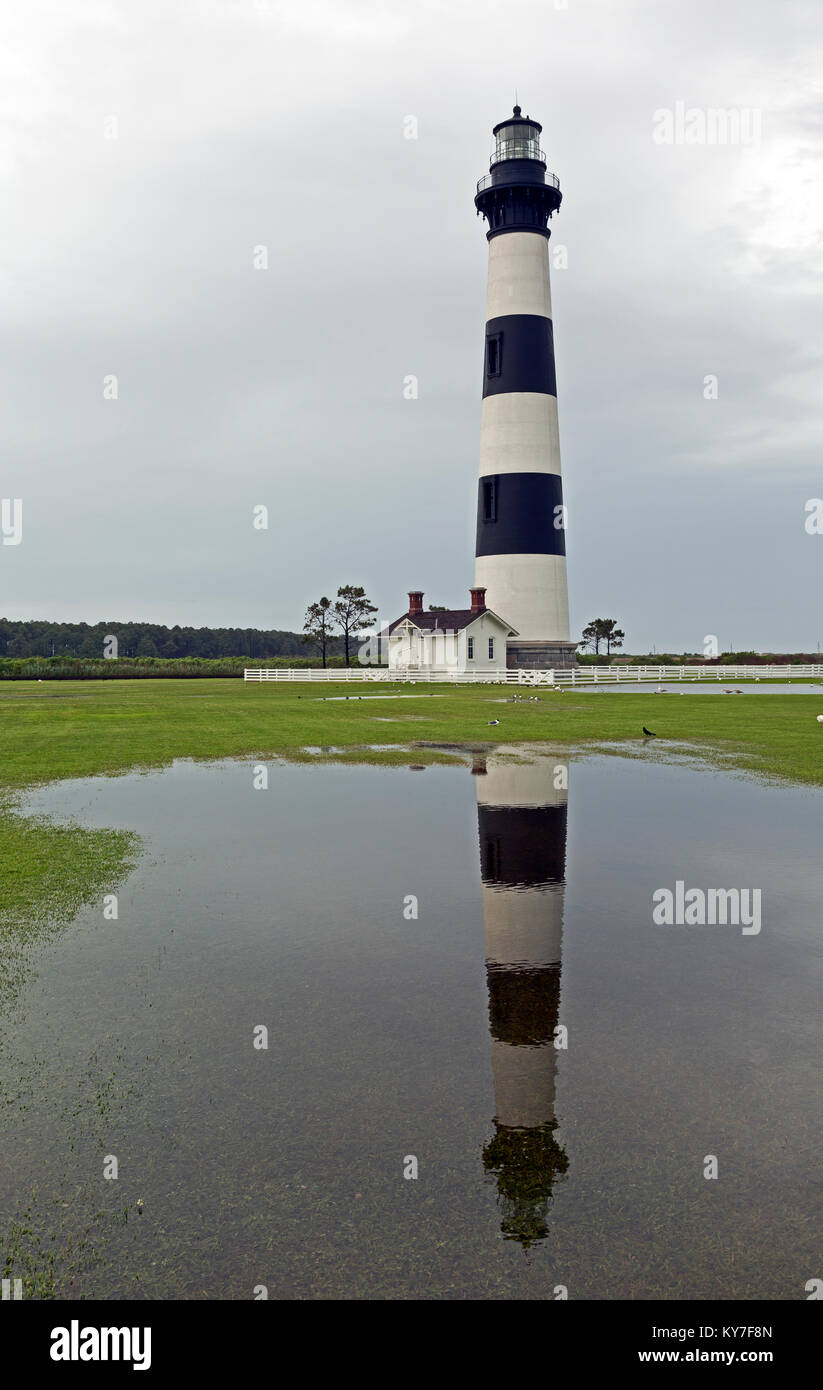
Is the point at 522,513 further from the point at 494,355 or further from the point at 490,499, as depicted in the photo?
the point at 494,355

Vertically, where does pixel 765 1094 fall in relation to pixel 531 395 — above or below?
below

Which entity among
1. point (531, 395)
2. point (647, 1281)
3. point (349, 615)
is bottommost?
point (647, 1281)

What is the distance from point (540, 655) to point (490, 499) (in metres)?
10.5

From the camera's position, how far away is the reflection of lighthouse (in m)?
4.18

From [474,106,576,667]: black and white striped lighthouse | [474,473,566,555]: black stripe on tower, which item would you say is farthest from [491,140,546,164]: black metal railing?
[474,473,566,555]: black stripe on tower

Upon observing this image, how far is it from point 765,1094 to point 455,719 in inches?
1031

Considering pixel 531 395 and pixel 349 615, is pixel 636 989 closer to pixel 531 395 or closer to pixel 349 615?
pixel 531 395

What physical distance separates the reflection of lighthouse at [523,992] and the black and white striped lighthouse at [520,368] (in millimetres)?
40159

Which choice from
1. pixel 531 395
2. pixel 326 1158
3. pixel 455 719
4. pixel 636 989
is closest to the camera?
pixel 326 1158

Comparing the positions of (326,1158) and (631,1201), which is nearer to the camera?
(631,1201)

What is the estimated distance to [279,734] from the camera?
1037 inches

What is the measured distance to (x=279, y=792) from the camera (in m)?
15.8

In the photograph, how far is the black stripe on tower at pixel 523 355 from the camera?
170 ft

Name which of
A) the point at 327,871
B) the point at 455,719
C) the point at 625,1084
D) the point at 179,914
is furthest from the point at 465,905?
the point at 455,719
